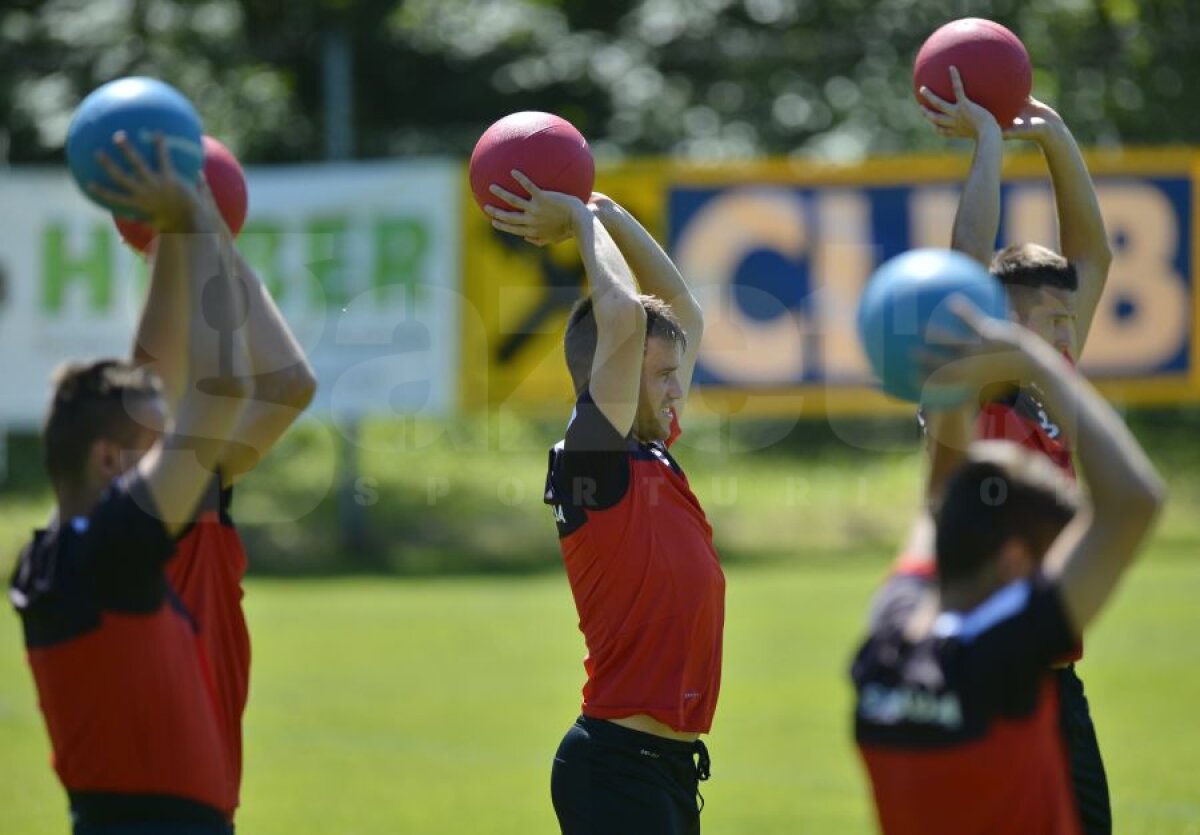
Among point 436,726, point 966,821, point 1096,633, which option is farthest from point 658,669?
point 1096,633

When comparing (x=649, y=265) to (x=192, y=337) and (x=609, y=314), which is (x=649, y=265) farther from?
(x=192, y=337)

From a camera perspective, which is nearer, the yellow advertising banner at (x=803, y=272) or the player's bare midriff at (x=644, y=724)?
the player's bare midriff at (x=644, y=724)

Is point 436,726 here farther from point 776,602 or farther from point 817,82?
point 817,82

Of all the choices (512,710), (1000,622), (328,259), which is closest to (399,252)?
(328,259)

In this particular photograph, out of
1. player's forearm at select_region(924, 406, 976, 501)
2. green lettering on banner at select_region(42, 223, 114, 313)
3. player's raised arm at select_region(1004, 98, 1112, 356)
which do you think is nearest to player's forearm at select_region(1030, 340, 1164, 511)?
player's forearm at select_region(924, 406, 976, 501)

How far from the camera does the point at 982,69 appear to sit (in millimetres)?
5773

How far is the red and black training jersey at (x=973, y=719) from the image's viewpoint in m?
3.70

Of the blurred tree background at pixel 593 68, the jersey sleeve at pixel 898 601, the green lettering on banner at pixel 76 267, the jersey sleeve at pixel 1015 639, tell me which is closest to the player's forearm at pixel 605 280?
the jersey sleeve at pixel 898 601

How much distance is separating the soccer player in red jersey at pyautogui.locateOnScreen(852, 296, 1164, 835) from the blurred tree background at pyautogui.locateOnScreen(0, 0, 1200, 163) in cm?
2291

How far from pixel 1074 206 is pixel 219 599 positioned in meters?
3.27

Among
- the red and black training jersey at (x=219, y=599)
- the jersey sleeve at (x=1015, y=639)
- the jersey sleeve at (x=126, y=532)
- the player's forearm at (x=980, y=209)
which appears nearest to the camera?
the jersey sleeve at (x=1015, y=639)

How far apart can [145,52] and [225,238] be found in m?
25.4

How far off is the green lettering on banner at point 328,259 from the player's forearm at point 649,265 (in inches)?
584

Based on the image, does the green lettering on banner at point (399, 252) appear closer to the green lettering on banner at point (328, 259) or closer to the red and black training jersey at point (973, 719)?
the green lettering on banner at point (328, 259)
